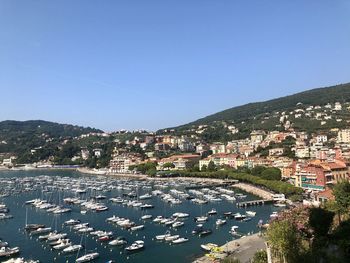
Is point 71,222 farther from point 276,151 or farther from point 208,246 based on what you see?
point 276,151

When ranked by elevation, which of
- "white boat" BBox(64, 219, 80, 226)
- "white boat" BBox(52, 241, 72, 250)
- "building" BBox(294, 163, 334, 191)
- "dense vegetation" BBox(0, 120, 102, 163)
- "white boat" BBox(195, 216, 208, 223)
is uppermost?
"dense vegetation" BBox(0, 120, 102, 163)

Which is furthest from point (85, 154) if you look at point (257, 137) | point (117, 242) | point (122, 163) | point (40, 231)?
point (117, 242)

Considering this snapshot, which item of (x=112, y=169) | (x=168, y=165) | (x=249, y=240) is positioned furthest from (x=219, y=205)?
(x=112, y=169)

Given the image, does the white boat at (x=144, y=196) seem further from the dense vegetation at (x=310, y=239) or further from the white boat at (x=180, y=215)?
the dense vegetation at (x=310, y=239)

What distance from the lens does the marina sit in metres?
25.3

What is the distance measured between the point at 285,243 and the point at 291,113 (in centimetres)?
10965

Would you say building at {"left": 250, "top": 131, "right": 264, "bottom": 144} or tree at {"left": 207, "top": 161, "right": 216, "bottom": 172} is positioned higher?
building at {"left": 250, "top": 131, "right": 264, "bottom": 144}

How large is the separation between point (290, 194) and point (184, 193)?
12.7 m

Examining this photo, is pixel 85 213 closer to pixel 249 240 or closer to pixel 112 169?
pixel 249 240

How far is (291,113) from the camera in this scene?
121312mm

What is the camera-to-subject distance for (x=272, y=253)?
1747cm

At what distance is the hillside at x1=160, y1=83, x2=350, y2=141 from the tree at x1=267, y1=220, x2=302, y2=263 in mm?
78094

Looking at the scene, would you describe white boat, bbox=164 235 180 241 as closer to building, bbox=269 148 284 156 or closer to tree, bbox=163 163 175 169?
building, bbox=269 148 284 156

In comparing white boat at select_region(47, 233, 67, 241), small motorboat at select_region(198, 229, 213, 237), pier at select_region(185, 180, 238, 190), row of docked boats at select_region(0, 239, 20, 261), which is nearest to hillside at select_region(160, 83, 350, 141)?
pier at select_region(185, 180, 238, 190)
